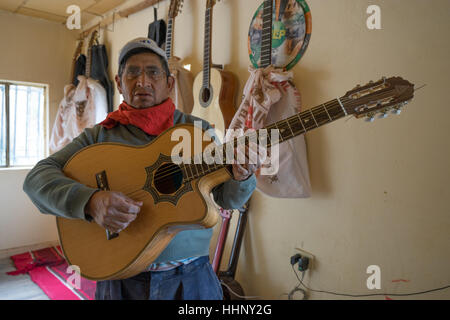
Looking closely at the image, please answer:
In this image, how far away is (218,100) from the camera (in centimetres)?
193

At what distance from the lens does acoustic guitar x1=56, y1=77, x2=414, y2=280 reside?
3.08 feet

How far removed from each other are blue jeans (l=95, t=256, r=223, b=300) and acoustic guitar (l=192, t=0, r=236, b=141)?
91 centimetres

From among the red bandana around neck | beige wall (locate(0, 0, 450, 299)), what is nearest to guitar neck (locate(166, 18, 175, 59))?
beige wall (locate(0, 0, 450, 299))

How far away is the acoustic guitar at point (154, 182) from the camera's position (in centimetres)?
94

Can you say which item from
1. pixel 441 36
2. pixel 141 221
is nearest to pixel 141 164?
pixel 141 221

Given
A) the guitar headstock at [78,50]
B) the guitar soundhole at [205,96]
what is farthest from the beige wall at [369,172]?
the guitar headstock at [78,50]

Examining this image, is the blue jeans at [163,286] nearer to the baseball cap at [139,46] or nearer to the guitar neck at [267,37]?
the baseball cap at [139,46]

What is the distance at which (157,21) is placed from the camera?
104 inches

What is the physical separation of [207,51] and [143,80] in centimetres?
104

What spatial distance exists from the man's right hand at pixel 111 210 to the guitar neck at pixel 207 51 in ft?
4.13

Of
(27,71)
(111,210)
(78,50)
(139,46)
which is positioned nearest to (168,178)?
(111,210)

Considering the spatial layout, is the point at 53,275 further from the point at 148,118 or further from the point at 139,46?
the point at 139,46

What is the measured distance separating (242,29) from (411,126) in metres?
1.21
